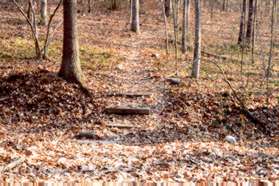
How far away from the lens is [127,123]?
13297 mm

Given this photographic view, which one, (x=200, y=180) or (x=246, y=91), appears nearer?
(x=200, y=180)

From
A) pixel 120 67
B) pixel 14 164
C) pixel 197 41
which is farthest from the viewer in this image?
pixel 120 67

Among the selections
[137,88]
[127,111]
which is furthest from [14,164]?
[137,88]

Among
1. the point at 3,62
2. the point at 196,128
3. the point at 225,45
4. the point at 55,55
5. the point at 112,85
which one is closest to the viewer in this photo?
the point at 196,128

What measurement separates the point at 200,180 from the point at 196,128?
15.1ft

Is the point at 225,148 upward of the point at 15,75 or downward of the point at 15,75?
downward

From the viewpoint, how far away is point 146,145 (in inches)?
459

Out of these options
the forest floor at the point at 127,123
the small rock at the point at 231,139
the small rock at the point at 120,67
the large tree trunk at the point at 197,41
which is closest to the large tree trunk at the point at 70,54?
the forest floor at the point at 127,123

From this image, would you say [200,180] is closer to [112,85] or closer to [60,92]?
[60,92]

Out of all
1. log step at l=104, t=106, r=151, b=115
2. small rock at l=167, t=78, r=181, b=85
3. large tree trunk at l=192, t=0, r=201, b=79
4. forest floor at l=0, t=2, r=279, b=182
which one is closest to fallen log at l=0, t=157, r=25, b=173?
forest floor at l=0, t=2, r=279, b=182

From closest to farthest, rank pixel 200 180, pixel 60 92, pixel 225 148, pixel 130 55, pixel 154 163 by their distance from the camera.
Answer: pixel 200 180 → pixel 154 163 → pixel 225 148 → pixel 60 92 → pixel 130 55

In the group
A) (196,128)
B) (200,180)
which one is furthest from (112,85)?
(200,180)

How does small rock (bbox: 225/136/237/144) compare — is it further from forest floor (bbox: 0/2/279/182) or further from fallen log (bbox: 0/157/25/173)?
fallen log (bbox: 0/157/25/173)

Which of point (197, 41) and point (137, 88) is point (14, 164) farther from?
point (197, 41)
